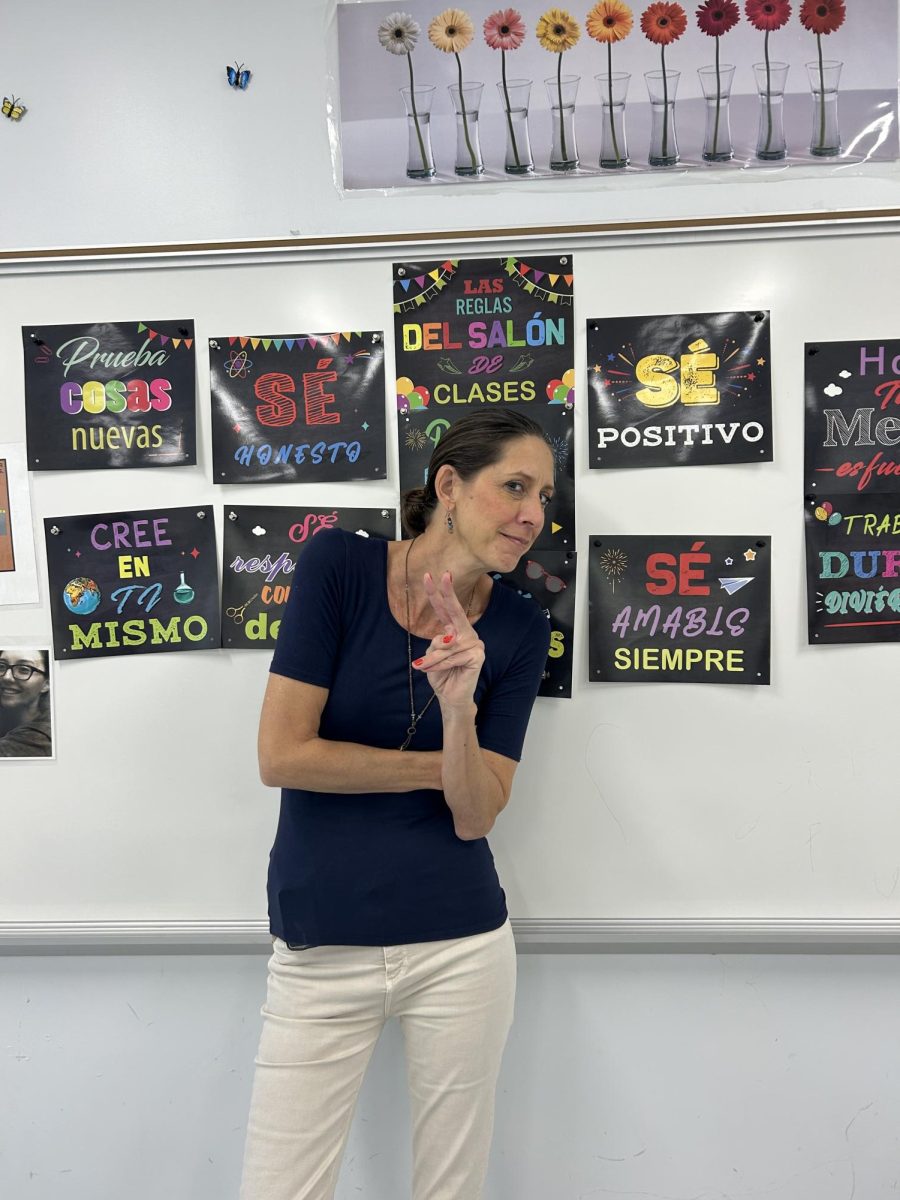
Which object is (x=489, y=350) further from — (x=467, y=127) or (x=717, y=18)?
(x=717, y=18)

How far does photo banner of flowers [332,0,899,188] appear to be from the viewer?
5.36ft

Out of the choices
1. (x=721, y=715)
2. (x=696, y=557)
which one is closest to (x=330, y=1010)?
(x=721, y=715)

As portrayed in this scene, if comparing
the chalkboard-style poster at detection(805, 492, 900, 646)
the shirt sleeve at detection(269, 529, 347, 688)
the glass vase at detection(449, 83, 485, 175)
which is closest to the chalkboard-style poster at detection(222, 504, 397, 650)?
the shirt sleeve at detection(269, 529, 347, 688)

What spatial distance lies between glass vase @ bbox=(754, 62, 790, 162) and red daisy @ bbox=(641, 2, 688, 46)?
0.49 feet

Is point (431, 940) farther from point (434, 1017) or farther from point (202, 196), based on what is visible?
point (202, 196)

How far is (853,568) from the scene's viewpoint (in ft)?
5.40

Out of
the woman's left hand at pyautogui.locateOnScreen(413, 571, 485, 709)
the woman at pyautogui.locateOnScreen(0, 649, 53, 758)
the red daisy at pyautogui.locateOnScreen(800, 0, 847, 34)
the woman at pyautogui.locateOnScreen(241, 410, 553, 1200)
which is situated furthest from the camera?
the woman at pyautogui.locateOnScreen(0, 649, 53, 758)

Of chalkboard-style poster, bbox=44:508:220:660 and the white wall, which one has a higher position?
chalkboard-style poster, bbox=44:508:220:660

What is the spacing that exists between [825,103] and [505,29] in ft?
1.89

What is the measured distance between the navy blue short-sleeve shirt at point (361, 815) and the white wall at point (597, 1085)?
0.40 metres

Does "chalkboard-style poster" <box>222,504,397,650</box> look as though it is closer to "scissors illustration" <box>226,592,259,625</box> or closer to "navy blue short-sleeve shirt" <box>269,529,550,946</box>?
"scissors illustration" <box>226,592,259,625</box>

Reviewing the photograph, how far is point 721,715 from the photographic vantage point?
5.46 ft

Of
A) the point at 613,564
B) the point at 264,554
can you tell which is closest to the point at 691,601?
the point at 613,564

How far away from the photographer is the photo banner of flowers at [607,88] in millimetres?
1635
